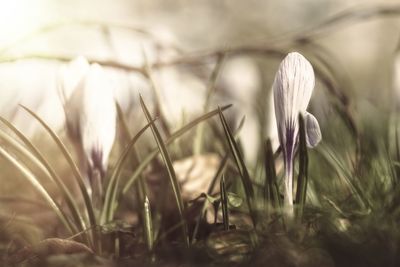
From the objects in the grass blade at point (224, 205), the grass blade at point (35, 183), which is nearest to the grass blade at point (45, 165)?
the grass blade at point (35, 183)

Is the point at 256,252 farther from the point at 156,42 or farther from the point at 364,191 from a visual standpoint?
the point at 156,42

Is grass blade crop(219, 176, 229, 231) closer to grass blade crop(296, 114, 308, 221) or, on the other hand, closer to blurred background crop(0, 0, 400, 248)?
grass blade crop(296, 114, 308, 221)

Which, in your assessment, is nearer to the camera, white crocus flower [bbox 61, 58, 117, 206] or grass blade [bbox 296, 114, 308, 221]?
grass blade [bbox 296, 114, 308, 221]

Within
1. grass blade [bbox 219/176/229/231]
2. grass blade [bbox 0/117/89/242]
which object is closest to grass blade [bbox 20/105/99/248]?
grass blade [bbox 0/117/89/242]

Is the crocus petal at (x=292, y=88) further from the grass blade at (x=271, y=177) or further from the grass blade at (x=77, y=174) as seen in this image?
the grass blade at (x=77, y=174)

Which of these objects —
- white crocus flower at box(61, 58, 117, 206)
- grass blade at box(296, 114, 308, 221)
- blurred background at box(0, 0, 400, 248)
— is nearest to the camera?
grass blade at box(296, 114, 308, 221)

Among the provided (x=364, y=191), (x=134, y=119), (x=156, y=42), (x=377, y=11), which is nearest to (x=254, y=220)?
(x=364, y=191)

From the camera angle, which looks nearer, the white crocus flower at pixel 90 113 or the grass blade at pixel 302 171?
the grass blade at pixel 302 171
